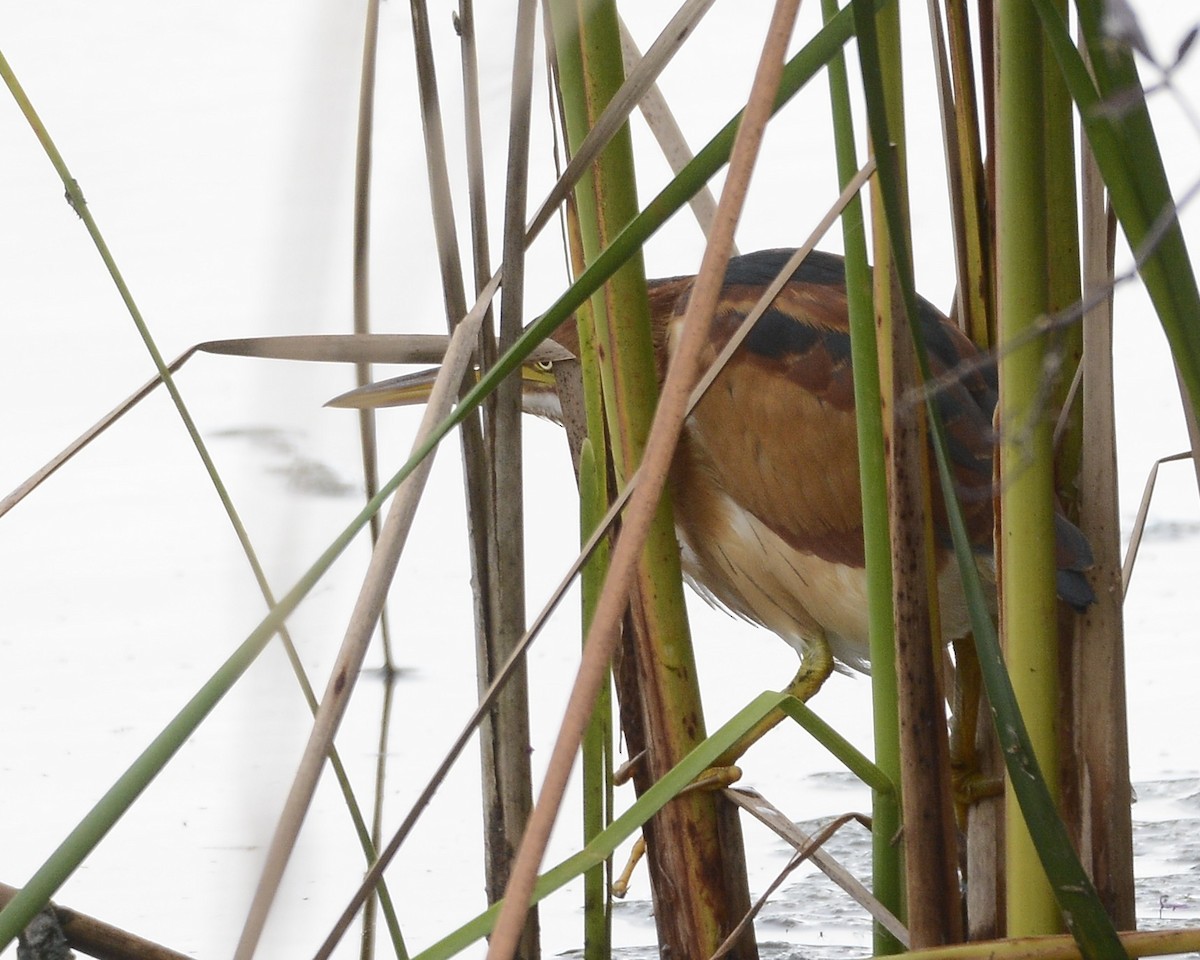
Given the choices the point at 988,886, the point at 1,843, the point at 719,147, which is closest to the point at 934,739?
the point at 988,886

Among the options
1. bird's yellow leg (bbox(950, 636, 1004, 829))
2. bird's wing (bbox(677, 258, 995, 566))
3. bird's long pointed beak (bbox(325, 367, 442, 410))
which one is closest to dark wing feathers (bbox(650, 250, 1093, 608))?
bird's wing (bbox(677, 258, 995, 566))

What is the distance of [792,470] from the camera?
159 cm

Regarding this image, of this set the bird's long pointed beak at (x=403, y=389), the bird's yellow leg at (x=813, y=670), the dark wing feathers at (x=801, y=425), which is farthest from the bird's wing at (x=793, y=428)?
the bird's long pointed beak at (x=403, y=389)

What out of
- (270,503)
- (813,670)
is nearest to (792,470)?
(813,670)

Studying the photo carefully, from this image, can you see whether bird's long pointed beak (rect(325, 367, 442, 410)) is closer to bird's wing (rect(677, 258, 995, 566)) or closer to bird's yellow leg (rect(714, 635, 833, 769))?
bird's wing (rect(677, 258, 995, 566))

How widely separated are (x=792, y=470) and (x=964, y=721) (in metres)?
0.34

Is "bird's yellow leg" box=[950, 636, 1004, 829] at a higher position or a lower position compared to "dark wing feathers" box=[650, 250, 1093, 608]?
lower

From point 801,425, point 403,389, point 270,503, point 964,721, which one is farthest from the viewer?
point 403,389

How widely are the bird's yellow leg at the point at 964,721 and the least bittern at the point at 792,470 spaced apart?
0.05 metres

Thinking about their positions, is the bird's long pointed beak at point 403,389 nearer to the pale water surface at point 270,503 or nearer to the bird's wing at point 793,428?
the pale water surface at point 270,503

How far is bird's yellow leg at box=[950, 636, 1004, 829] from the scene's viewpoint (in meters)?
1.33

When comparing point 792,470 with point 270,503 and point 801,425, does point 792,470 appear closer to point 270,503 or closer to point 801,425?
point 801,425

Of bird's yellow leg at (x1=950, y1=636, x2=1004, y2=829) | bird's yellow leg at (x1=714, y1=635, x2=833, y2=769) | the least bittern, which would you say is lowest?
bird's yellow leg at (x1=950, y1=636, x2=1004, y2=829)

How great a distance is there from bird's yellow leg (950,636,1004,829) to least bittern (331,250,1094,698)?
0.16 ft
